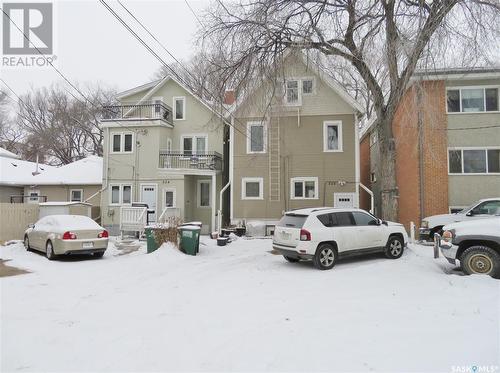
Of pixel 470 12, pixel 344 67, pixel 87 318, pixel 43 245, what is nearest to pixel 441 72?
pixel 470 12

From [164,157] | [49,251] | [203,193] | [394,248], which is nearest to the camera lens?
[394,248]

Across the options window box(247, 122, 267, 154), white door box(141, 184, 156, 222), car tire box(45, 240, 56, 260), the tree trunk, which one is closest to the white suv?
the tree trunk

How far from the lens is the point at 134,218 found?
17703 millimetres

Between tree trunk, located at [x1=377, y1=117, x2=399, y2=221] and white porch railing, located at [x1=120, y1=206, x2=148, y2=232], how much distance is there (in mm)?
11280

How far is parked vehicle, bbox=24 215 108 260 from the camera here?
1113 centimetres

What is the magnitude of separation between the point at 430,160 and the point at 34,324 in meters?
16.6

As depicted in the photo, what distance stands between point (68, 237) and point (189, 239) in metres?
3.79

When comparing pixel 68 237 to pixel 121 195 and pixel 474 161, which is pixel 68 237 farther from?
pixel 474 161

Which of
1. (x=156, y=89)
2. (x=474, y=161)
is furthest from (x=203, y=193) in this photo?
(x=474, y=161)

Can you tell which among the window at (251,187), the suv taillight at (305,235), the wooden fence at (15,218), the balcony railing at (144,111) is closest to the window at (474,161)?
the window at (251,187)

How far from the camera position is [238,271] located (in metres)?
9.34

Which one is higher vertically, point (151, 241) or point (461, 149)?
point (461, 149)

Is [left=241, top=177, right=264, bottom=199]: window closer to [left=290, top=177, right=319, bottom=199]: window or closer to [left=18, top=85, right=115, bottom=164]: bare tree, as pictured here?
[left=290, top=177, right=319, bottom=199]: window

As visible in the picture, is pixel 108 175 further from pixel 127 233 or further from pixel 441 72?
pixel 441 72
